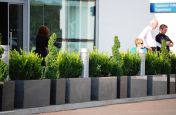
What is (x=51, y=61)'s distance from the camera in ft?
38.6

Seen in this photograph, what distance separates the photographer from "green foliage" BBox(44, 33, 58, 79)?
11.6 m

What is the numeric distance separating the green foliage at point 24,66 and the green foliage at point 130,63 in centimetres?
316

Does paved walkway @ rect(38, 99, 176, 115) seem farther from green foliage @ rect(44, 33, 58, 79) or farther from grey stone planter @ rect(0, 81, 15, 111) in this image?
grey stone planter @ rect(0, 81, 15, 111)

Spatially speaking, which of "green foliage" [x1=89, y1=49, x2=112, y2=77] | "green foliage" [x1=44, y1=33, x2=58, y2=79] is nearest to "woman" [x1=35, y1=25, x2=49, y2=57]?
"green foliage" [x1=89, y1=49, x2=112, y2=77]

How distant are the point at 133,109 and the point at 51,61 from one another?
205cm

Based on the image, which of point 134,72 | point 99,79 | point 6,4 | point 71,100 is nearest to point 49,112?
point 71,100

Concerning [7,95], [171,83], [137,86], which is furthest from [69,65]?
[171,83]

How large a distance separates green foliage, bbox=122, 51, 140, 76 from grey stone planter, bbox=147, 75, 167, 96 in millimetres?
417

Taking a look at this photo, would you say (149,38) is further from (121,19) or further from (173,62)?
(121,19)

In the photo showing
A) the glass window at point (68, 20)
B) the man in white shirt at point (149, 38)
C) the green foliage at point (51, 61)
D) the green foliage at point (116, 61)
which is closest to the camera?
the green foliage at point (51, 61)

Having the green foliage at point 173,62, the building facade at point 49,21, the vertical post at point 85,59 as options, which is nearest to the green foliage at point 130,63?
the vertical post at point 85,59

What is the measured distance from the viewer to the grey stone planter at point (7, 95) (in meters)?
9.95

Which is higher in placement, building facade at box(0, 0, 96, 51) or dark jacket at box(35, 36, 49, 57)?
building facade at box(0, 0, 96, 51)

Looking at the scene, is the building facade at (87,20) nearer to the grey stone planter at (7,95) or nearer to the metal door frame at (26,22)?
the metal door frame at (26,22)
